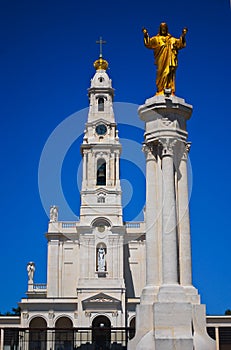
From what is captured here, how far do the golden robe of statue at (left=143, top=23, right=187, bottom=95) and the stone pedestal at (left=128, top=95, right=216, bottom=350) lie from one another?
38.3 inches

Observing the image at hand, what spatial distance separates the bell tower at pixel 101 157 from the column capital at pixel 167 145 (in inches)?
1710

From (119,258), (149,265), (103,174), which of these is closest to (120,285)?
(119,258)

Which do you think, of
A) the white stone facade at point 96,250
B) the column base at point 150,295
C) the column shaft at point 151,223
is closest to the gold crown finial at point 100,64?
the white stone facade at point 96,250

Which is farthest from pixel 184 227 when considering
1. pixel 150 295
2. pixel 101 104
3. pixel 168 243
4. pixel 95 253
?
pixel 101 104

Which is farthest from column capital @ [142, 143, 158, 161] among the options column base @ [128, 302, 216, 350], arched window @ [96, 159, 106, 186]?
arched window @ [96, 159, 106, 186]

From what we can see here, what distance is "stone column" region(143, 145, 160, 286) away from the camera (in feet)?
73.1

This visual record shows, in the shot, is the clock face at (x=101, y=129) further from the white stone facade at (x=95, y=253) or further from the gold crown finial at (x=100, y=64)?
the gold crown finial at (x=100, y=64)

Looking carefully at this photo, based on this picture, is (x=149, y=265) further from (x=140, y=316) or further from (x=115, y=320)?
(x=115, y=320)

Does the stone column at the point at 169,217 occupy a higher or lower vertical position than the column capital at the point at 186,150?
lower

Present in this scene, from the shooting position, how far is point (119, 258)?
6531 cm

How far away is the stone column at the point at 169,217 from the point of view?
70.8 ft

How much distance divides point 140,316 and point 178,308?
1.59 m

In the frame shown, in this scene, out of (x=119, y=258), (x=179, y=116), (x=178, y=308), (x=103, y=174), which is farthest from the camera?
(x=103, y=174)

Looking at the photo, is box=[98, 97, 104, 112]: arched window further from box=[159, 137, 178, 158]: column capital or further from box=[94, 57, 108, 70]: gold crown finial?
box=[159, 137, 178, 158]: column capital
